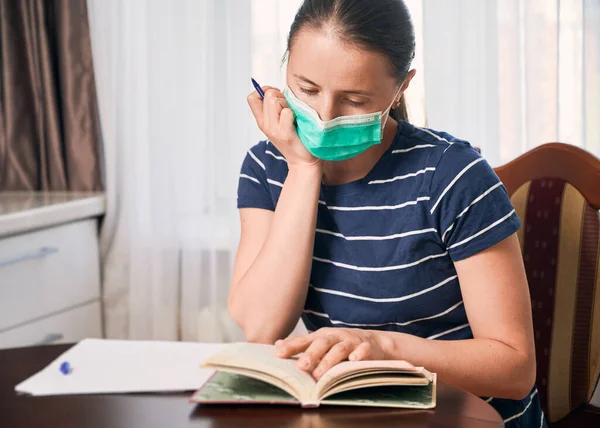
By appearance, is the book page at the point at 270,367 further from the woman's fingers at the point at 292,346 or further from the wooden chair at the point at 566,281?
the wooden chair at the point at 566,281

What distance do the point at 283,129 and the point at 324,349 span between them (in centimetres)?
44

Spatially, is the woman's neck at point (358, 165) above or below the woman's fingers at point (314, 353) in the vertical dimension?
above

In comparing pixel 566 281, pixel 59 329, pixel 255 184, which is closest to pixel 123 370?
pixel 255 184

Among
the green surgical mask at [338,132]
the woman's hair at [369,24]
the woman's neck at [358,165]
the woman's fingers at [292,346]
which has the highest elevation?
the woman's hair at [369,24]

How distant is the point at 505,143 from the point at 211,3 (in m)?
1.04

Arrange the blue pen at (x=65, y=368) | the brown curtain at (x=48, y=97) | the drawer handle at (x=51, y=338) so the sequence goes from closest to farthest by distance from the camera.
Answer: the blue pen at (x=65, y=368)
the drawer handle at (x=51, y=338)
the brown curtain at (x=48, y=97)

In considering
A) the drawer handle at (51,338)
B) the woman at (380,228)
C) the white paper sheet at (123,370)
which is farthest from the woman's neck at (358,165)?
the drawer handle at (51,338)

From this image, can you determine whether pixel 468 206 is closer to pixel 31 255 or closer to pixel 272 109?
pixel 272 109

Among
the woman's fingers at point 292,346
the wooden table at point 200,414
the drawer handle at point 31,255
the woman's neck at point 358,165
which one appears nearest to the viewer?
the wooden table at point 200,414

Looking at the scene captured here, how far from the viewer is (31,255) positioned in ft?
7.73

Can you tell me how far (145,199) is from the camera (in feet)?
8.96

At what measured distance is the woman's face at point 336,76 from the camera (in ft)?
3.91

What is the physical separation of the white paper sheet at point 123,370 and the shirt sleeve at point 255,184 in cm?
30

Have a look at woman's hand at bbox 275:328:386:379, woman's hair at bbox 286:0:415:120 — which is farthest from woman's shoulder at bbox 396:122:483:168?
woman's hand at bbox 275:328:386:379
